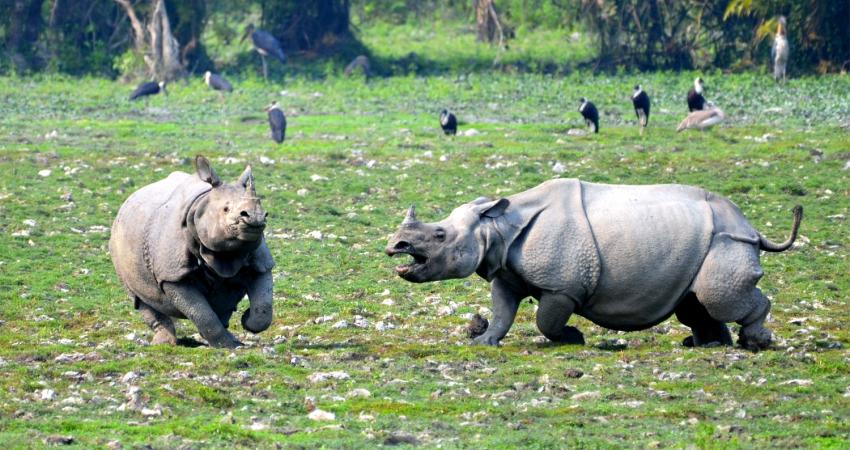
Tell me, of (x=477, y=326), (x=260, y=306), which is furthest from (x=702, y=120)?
(x=260, y=306)

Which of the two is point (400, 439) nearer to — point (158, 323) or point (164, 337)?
point (164, 337)

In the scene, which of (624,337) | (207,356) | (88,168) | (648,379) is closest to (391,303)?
(624,337)

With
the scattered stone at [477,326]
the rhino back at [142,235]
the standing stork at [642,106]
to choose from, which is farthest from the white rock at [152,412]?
the standing stork at [642,106]

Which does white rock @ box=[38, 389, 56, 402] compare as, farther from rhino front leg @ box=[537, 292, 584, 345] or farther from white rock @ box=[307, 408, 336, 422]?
rhino front leg @ box=[537, 292, 584, 345]

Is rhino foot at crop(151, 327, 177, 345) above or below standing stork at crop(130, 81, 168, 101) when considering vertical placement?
above

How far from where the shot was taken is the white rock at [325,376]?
11227 mm

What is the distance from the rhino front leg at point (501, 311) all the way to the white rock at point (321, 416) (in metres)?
2.93

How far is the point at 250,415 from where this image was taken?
10.2m

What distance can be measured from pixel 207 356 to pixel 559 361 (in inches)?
93.0

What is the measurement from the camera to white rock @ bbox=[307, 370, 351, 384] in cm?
1123

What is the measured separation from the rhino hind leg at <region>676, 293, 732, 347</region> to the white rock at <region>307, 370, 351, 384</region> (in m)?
2.94

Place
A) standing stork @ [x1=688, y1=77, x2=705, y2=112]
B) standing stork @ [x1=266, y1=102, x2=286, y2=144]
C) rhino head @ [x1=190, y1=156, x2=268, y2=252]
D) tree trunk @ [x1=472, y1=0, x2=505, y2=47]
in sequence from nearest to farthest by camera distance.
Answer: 1. rhino head @ [x1=190, y1=156, x2=268, y2=252]
2. standing stork @ [x1=266, y1=102, x2=286, y2=144]
3. standing stork @ [x1=688, y1=77, x2=705, y2=112]
4. tree trunk @ [x1=472, y1=0, x2=505, y2=47]

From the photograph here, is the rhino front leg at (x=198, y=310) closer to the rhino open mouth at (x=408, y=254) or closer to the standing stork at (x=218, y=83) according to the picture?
the rhino open mouth at (x=408, y=254)

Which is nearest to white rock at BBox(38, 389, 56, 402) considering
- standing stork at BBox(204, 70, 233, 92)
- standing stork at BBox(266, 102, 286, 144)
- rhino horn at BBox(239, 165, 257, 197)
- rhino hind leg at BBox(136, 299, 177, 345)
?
rhino horn at BBox(239, 165, 257, 197)
